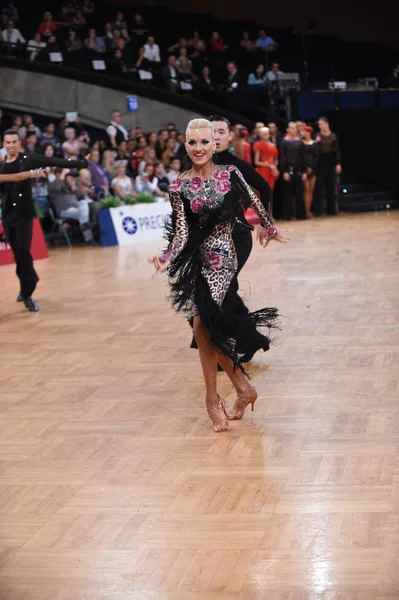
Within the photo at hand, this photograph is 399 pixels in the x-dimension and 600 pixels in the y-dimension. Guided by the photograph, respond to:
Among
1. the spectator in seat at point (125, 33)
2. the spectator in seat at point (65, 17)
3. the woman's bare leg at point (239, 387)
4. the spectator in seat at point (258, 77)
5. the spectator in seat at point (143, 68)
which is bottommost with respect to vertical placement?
the woman's bare leg at point (239, 387)

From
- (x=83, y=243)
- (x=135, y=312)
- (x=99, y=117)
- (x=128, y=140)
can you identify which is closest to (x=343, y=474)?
(x=135, y=312)

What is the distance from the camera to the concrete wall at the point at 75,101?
18.8 metres

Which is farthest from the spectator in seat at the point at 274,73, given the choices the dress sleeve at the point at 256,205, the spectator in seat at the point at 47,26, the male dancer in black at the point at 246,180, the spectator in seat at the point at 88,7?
the dress sleeve at the point at 256,205

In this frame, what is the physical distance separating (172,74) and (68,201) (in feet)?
21.0

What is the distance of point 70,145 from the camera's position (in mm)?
15344

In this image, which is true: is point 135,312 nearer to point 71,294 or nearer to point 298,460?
point 71,294

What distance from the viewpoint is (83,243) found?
50.5ft

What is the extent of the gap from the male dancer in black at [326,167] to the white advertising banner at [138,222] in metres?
3.56

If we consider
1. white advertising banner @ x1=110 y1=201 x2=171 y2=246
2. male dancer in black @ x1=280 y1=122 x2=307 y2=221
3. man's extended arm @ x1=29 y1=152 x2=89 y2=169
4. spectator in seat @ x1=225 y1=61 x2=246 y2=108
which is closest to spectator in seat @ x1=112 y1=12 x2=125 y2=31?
spectator in seat @ x1=225 y1=61 x2=246 y2=108

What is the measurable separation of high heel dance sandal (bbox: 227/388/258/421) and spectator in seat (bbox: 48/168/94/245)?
9578 millimetres

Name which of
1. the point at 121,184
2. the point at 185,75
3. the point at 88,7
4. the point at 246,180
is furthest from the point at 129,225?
the point at 246,180

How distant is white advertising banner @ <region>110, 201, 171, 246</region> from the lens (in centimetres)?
1501

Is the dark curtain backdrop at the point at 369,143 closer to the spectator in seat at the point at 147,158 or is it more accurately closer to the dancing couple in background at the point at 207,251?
the spectator in seat at the point at 147,158

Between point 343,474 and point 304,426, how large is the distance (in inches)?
31.6
